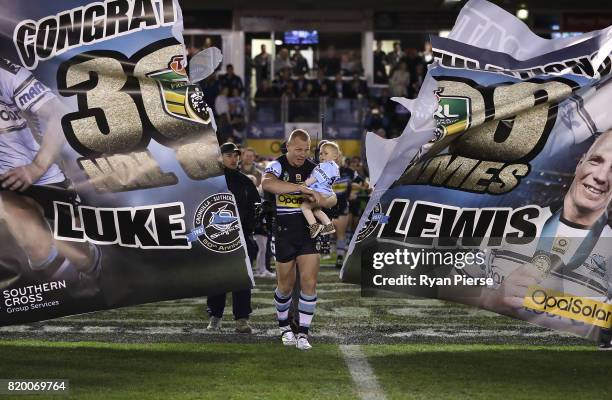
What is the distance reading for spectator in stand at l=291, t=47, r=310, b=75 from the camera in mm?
30670

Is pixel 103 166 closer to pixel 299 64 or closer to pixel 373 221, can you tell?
pixel 373 221

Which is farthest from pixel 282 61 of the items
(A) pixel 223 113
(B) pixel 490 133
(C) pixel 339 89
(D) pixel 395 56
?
(B) pixel 490 133

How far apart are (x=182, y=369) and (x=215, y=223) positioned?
3.81 ft

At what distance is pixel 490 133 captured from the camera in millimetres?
9148

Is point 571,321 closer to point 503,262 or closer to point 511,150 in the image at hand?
point 503,262

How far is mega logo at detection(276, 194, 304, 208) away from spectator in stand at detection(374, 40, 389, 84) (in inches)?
855

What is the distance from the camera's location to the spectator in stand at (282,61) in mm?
30609

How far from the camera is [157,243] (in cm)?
884

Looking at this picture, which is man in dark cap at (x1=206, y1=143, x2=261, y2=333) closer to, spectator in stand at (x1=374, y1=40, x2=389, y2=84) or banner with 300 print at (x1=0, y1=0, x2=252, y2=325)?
banner with 300 print at (x1=0, y1=0, x2=252, y2=325)

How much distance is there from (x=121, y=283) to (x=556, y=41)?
3965mm

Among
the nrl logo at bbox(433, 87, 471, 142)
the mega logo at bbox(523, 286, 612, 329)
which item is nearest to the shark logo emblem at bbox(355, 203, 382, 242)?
the nrl logo at bbox(433, 87, 471, 142)

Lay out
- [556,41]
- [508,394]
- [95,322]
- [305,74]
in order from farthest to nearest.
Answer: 1. [305,74]
2. [95,322]
3. [556,41]
4. [508,394]

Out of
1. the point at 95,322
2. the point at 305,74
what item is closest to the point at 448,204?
the point at 95,322

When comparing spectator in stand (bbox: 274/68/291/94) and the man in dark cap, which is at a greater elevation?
the man in dark cap
